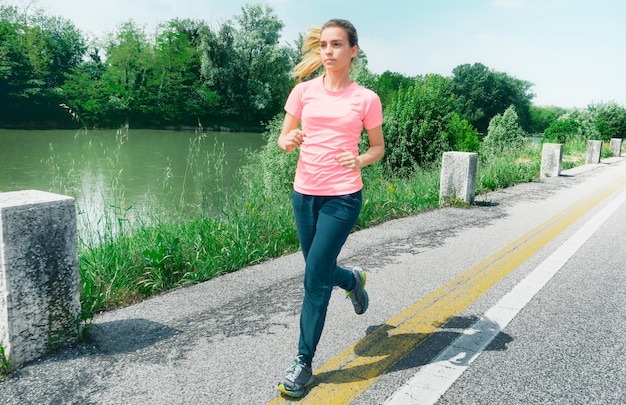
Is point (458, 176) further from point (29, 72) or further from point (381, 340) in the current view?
point (29, 72)

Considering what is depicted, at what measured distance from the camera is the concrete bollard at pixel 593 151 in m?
20.4

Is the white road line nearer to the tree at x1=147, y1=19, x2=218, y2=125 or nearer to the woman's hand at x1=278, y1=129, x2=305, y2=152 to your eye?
the woman's hand at x1=278, y1=129, x2=305, y2=152

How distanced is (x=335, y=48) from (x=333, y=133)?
461 millimetres

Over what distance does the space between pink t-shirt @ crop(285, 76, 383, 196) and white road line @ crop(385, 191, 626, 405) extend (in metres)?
1.10

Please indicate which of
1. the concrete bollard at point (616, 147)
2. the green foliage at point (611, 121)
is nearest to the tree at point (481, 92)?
the green foliage at point (611, 121)

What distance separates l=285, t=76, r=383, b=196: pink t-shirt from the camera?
8.90ft

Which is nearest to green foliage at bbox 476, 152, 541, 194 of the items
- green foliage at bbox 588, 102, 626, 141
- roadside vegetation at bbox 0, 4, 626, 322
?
roadside vegetation at bbox 0, 4, 626, 322

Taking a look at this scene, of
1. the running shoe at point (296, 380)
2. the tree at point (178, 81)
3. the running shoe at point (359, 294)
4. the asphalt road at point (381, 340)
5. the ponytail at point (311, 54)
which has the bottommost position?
the asphalt road at point (381, 340)

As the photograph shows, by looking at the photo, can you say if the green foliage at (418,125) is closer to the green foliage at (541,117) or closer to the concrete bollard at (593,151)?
the concrete bollard at (593,151)

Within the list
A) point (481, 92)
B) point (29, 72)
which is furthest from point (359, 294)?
point (481, 92)

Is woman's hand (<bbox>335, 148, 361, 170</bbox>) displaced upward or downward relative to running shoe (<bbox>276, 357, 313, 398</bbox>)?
upward

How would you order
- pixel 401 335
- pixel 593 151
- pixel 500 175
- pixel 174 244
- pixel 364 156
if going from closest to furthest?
pixel 364 156, pixel 401 335, pixel 174 244, pixel 500 175, pixel 593 151

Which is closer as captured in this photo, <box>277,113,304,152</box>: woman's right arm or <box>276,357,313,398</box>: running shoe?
<box>276,357,313,398</box>: running shoe

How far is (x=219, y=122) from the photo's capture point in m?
58.5
